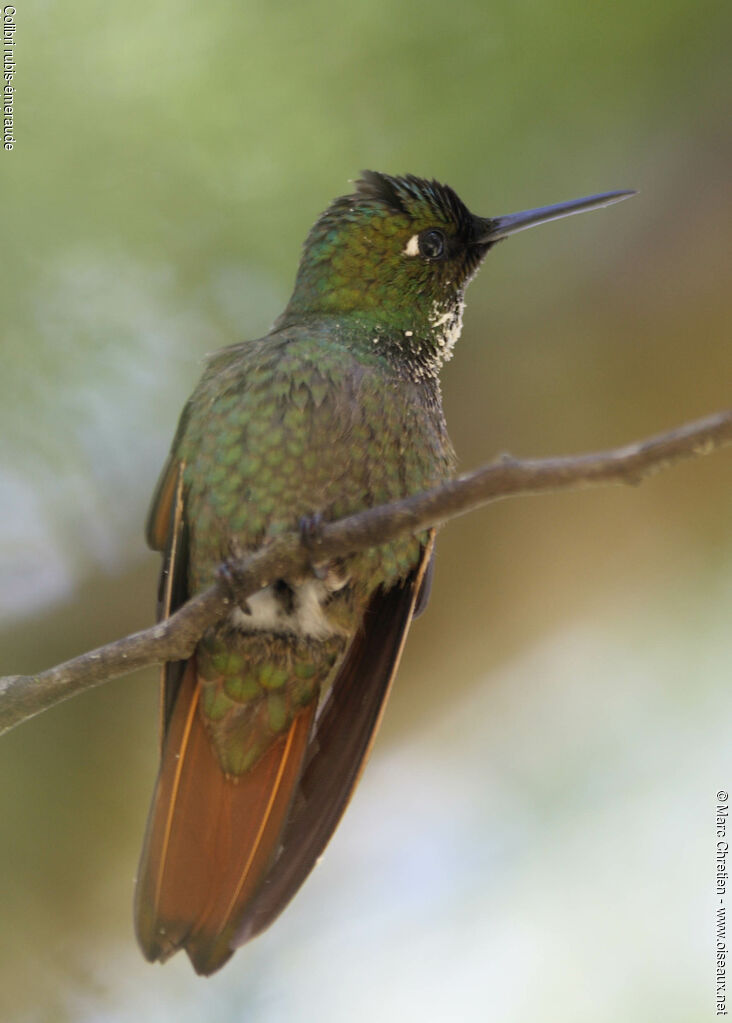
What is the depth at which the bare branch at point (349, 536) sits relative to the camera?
1.62m

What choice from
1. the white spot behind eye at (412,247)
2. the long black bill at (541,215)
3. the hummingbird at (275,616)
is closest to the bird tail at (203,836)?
the hummingbird at (275,616)

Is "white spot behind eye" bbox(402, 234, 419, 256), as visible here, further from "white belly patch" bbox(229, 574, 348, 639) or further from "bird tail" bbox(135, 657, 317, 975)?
"bird tail" bbox(135, 657, 317, 975)

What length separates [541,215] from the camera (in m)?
3.11

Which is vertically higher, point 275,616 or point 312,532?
point 312,532

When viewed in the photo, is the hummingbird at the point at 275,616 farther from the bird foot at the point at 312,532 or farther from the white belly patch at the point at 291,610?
the bird foot at the point at 312,532

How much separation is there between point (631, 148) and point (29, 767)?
2.32 meters

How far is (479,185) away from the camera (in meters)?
3.41

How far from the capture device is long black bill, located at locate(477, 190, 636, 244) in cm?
298

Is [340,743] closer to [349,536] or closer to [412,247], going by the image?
[349,536]

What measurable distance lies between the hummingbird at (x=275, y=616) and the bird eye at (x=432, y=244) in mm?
322

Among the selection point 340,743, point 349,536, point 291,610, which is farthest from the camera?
point 340,743

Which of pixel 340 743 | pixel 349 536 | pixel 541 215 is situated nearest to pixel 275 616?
pixel 340 743

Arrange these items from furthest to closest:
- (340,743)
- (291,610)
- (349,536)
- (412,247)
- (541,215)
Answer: (412,247) < (541,215) < (340,743) < (291,610) < (349,536)

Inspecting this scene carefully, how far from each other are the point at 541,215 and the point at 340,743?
1.49 meters
